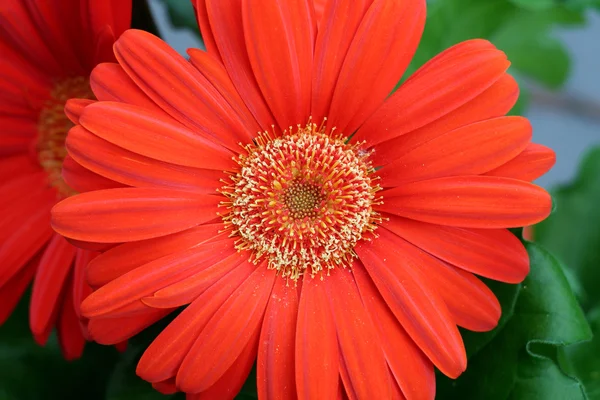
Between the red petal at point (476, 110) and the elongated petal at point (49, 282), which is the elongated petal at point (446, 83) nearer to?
the red petal at point (476, 110)

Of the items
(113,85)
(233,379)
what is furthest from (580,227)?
(113,85)

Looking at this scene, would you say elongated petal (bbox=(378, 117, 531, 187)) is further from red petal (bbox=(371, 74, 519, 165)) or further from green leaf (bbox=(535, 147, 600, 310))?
green leaf (bbox=(535, 147, 600, 310))

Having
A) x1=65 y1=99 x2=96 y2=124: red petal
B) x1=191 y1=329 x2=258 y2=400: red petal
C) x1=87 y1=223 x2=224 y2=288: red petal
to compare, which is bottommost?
x1=191 y1=329 x2=258 y2=400: red petal

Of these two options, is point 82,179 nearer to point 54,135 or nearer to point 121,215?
point 121,215

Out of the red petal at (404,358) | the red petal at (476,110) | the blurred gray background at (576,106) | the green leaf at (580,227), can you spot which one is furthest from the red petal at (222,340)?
the blurred gray background at (576,106)

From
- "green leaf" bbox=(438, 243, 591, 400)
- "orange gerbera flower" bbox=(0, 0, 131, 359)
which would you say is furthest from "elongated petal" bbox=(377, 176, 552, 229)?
"orange gerbera flower" bbox=(0, 0, 131, 359)

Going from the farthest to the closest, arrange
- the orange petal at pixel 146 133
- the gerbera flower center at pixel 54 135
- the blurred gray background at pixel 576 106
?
the blurred gray background at pixel 576 106, the gerbera flower center at pixel 54 135, the orange petal at pixel 146 133
